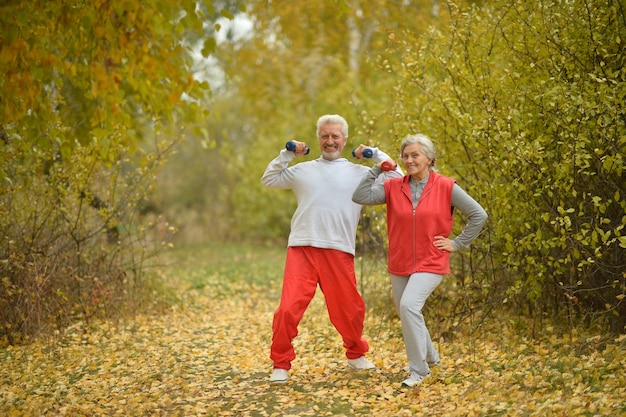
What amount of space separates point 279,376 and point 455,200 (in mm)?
1740

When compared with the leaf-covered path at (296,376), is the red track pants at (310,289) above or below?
→ above

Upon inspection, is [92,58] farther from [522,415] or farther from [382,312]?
[382,312]

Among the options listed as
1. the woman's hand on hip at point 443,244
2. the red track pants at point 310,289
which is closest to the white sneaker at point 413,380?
the red track pants at point 310,289

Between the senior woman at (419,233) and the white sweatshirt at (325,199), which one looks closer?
the senior woman at (419,233)

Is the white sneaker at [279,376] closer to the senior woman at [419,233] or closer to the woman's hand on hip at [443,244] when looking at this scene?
the senior woman at [419,233]

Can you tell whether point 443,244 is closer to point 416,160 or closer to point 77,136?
point 416,160

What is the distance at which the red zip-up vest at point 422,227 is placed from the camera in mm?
4883

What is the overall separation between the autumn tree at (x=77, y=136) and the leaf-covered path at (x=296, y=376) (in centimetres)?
51

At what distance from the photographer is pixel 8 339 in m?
6.86

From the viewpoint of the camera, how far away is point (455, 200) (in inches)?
194

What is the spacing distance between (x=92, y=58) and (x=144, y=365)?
2694 millimetres

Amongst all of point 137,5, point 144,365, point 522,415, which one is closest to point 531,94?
point 522,415

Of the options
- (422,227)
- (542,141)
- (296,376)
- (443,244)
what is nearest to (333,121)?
(422,227)

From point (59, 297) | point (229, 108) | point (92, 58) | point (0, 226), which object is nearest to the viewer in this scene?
point (92, 58)
